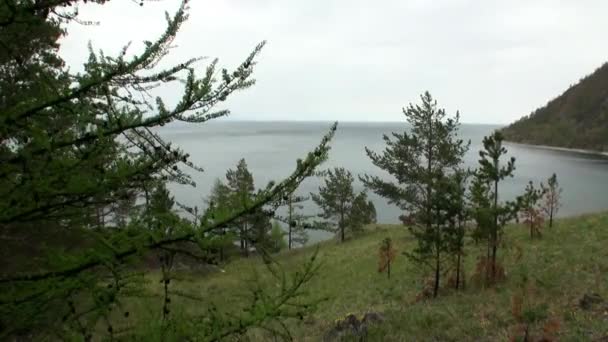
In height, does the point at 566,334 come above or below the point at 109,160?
below

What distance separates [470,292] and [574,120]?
529ft

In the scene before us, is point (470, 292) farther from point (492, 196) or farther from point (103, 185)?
point (103, 185)

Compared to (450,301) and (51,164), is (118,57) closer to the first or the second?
(51,164)

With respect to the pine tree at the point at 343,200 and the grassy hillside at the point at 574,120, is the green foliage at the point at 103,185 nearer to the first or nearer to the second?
the pine tree at the point at 343,200

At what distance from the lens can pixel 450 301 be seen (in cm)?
1313

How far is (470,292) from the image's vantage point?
14609mm

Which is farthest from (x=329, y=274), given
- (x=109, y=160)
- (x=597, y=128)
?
(x=597, y=128)

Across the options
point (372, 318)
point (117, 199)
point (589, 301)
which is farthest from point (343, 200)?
point (117, 199)

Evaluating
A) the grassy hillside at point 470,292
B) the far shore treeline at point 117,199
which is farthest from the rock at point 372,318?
the far shore treeline at point 117,199

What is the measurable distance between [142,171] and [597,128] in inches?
6232

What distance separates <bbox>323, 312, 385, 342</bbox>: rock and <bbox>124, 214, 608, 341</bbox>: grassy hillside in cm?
24

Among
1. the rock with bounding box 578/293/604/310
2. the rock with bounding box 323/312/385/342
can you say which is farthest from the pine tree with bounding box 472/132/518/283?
the rock with bounding box 323/312/385/342

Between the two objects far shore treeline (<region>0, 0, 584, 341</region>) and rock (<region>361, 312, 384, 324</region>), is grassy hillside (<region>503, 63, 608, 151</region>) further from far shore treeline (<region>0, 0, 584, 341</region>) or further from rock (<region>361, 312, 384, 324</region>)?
far shore treeline (<region>0, 0, 584, 341</region>)

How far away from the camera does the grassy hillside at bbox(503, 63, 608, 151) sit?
5310 inches
